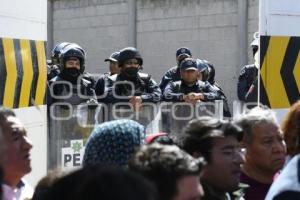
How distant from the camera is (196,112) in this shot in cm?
749

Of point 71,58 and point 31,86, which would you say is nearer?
point 31,86

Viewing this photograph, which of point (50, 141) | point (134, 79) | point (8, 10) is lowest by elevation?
point (50, 141)

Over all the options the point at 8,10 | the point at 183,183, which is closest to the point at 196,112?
the point at 8,10

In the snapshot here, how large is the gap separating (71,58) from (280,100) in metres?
2.80

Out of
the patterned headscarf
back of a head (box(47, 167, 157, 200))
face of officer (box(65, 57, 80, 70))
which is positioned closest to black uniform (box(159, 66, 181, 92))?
face of officer (box(65, 57, 80, 70))

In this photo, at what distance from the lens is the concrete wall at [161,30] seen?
1670 cm

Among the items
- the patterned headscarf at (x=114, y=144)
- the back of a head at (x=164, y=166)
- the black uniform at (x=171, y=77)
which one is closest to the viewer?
the back of a head at (x=164, y=166)

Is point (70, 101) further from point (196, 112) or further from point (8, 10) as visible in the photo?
point (8, 10)

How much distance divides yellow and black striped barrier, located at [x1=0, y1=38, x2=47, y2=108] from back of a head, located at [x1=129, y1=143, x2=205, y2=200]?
241cm

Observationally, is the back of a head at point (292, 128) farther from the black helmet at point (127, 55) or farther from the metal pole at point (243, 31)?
the metal pole at point (243, 31)

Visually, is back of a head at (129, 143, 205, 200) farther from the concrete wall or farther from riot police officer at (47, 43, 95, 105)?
the concrete wall

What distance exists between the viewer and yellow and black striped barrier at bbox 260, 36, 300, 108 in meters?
5.61

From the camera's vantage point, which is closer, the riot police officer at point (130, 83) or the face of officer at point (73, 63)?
the riot police officer at point (130, 83)

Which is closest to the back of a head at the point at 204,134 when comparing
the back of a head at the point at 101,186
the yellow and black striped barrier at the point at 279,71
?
the back of a head at the point at 101,186
